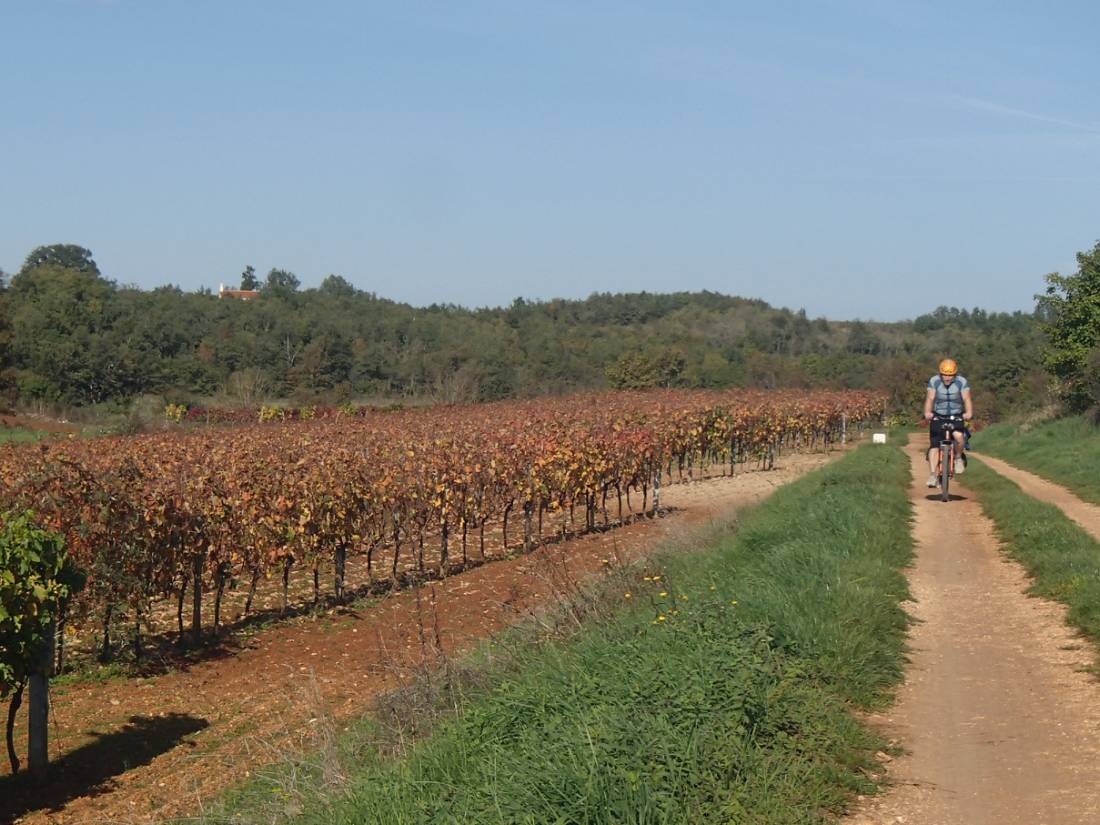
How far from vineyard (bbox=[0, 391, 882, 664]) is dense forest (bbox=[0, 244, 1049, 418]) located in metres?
20.0

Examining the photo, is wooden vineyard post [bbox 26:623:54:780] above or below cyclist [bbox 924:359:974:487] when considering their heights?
below

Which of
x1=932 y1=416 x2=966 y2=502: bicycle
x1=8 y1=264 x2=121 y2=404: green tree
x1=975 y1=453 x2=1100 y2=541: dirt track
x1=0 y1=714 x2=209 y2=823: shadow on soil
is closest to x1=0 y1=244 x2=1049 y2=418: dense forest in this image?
x1=8 y1=264 x2=121 y2=404: green tree

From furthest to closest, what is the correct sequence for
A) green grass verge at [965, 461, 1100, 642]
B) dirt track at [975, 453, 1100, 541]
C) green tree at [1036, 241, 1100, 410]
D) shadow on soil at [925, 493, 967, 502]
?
1. green tree at [1036, 241, 1100, 410]
2. shadow on soil at [925, 493, 967, 502]
3. dirt track at [975, 453, 1100, 541]
4. green grass verge at [965, 461, 1100, 642]

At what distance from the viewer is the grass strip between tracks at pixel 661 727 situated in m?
4.39

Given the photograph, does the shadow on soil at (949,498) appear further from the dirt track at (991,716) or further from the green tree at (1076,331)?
the green tree at (1076,331)

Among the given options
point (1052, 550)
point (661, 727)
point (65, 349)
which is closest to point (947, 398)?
point (1052, 550)

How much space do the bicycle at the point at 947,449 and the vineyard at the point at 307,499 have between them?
748 cm

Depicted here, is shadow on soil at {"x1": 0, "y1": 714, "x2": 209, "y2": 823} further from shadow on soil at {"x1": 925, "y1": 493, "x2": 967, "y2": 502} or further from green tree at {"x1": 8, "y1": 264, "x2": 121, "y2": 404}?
green tree at {"x1": 8, "y1": 264, "x2": 121, "y2": 404}

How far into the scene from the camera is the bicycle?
14.1m

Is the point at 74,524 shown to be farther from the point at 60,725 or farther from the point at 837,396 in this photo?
the point at 837,396

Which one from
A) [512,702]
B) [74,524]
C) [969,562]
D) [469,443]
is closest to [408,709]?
[512,702]


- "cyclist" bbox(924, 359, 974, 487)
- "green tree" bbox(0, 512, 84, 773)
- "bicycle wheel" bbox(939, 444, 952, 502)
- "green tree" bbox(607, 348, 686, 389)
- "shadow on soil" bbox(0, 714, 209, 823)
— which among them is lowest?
"shadow on soil" bbox(0, 714, 209, 823)

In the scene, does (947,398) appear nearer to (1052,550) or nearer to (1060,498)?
(1060,498)

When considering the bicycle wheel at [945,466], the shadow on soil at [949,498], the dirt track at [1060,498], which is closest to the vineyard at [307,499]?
the shadow on soil at [949,498]
